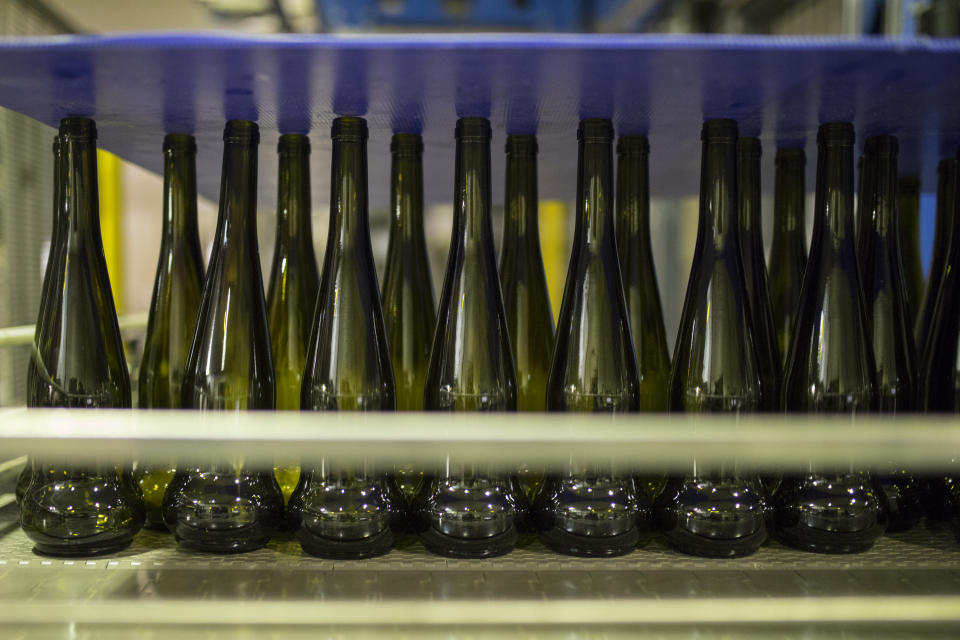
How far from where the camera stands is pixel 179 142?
0.59 m

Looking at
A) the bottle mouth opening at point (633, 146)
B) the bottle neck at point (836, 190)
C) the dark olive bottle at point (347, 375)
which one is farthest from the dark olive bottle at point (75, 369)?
the bottle neck at point (836, 190)

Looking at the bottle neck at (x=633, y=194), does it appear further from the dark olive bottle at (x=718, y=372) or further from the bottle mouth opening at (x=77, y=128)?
the bottle mouth opening at (x=77, y=128)

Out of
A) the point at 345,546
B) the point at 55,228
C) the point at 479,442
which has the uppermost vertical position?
the point at 55,228

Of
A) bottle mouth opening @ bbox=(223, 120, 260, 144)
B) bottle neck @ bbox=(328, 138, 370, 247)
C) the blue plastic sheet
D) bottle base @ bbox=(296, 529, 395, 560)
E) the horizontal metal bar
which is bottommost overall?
bottle base @ bbox=(296, 529, 395, 560)

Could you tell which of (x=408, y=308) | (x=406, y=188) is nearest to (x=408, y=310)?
(x=408, y=308)

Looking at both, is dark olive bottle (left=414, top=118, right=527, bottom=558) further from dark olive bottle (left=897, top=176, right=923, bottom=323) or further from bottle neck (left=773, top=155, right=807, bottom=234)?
dark olive bottle (left=897, top=176, right=923, bottom=323)

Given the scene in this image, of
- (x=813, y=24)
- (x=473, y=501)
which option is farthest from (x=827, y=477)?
(x=813, y=24)

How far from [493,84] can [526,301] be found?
0.24 meters

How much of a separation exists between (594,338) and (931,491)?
0.29 meters

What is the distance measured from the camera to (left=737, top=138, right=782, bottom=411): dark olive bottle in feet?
2.00

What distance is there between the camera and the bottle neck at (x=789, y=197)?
2.22ft

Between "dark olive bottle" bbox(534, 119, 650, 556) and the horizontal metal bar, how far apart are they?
229 mm

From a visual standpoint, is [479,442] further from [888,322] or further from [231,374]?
[888,322]

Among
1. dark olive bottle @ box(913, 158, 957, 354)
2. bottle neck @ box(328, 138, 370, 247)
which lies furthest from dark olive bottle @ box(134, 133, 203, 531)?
dark olive bottle @ box(913, 158, 957, 354)
